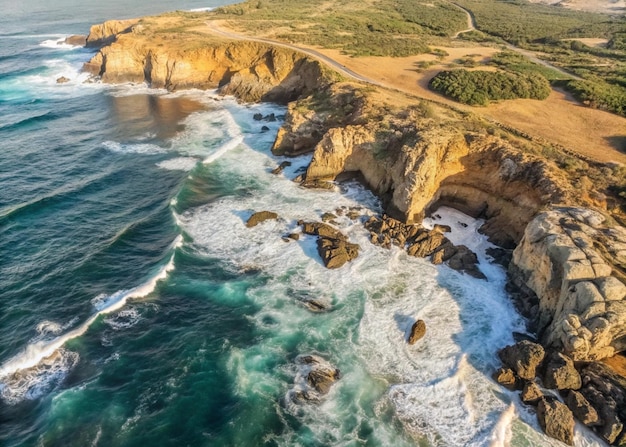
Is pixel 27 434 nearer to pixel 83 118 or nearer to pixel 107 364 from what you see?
pixel 107 364

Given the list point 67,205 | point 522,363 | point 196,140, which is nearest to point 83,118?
point 196,140

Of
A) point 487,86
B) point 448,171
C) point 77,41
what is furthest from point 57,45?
point 448,171

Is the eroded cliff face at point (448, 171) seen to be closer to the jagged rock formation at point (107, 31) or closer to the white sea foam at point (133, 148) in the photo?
the white sea foam at point (133, 148)

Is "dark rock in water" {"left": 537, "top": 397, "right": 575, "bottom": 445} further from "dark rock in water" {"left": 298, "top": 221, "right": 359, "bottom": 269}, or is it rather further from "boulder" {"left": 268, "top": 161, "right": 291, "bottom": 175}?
"boulder" {"left": 268, "top": 161, "right": 291, "bottom": 175}

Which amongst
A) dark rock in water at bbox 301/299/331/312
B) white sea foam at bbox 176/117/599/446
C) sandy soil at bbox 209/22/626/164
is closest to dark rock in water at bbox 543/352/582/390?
white sea foam at bbox 176/117/599/446

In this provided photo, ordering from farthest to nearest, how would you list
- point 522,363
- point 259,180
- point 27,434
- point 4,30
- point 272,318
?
1. point 4,30
2. point 259,180
3. point 272,318
4. point 522,363
5. point 27,434

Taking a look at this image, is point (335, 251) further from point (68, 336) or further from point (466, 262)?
point (68, 336)
